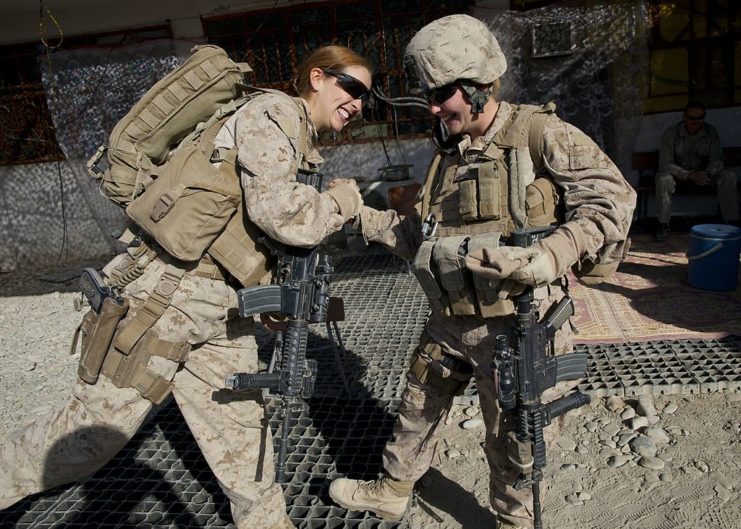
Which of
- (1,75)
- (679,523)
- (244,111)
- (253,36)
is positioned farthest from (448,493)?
(1,75)

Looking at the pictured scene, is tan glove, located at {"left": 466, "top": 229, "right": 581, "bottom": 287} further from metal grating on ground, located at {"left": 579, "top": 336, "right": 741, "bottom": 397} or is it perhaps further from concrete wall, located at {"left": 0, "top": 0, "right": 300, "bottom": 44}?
concrete wall, located at {"left": 0, "top": 0, "right": 300, "bottom": 44}

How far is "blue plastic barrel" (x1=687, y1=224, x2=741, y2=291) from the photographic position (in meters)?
4.38

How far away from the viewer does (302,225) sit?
6.48 feet

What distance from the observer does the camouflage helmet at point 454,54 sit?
6.21 feet

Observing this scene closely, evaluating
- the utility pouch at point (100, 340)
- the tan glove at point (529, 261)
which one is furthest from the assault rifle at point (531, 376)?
the utility pouch at point (100, 340)

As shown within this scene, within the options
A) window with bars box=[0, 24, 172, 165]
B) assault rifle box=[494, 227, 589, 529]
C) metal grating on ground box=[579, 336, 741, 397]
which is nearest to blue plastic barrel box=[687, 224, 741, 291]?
metal grating on ground box=[579, 336, 741, 397]

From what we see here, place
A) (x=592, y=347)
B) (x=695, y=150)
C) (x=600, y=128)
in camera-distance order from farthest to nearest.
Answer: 1. (x=600, y=128)
2. (x=695, y=150)
3. (x=592, y=347)

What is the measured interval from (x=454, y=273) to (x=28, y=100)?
7.30 m

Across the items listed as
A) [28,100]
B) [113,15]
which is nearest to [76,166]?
[28,100]

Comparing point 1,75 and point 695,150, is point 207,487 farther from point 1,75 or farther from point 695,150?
point 1,75

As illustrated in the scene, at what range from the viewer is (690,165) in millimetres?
6082

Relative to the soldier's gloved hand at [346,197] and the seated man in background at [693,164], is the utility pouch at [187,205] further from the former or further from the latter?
the seated man in background at [693,164]

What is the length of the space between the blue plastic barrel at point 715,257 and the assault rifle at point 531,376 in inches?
122

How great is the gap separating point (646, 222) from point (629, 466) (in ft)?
15.1
